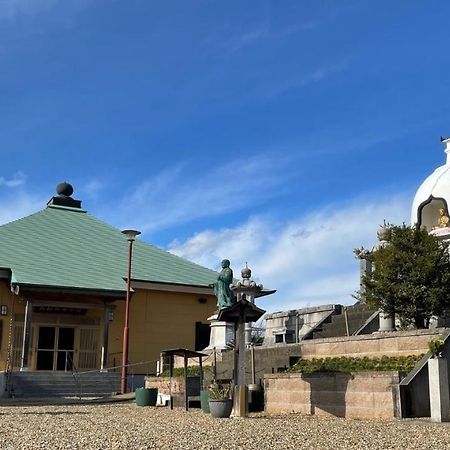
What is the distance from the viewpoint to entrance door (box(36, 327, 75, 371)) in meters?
28.3

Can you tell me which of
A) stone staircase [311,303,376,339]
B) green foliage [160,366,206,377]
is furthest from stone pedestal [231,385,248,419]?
stone staircase [311,303,376,339]

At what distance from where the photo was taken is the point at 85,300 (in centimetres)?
2778

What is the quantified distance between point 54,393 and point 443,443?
1798 centimetres

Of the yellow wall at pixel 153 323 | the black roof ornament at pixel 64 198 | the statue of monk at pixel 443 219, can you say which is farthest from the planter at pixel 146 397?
the black roof ornament at pixel 64 198

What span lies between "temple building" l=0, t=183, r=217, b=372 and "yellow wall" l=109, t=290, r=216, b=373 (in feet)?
0.15

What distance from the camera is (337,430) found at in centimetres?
1048

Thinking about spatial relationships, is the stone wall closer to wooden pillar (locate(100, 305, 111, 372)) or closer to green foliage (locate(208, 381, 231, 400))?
green foliage (locate(208, 381, 231, 400))

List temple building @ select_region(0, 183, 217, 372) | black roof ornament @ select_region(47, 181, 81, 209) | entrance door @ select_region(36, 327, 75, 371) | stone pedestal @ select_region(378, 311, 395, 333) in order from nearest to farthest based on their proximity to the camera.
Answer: stone pedestal @ select_region(378, 311, 395, 333) → temple building @ select_region(0, 183, 217, 372) → entrance door @ select_region(36, 327, 75, 371) → black roof ornament @ select_region(47, 181, 81, 209)

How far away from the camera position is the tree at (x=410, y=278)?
15.4 m

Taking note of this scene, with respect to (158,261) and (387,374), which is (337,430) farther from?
(158,261)

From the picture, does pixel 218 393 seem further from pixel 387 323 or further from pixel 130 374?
pixel 130 374

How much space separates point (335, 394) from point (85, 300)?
16.7 metres

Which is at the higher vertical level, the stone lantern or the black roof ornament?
the black roof ornament

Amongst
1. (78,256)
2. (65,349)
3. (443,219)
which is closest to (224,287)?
(443,219)
